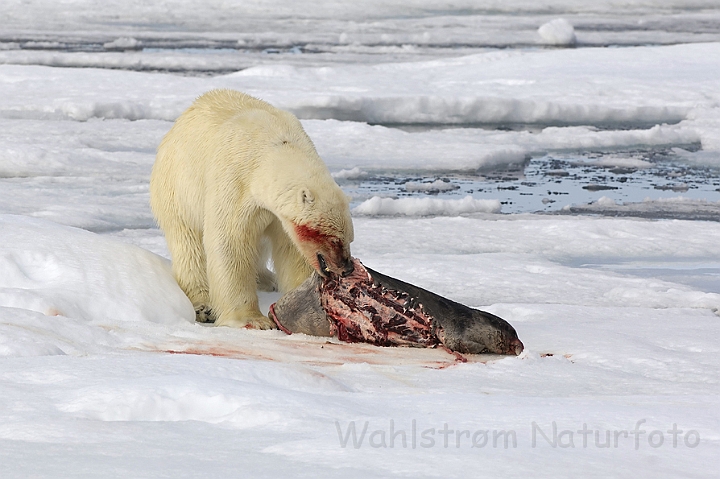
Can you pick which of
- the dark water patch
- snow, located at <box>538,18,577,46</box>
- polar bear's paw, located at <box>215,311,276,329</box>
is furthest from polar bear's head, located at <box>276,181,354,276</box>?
snow, located at <box>538,18,577,46</box>

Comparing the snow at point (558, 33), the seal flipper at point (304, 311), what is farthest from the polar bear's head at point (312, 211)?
the snow at point (558, 33)

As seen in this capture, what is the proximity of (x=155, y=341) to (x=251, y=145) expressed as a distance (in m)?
1.12

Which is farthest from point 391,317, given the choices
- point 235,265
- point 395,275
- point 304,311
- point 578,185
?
point 578,185

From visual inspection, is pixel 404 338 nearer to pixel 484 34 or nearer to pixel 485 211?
pixel 485 211

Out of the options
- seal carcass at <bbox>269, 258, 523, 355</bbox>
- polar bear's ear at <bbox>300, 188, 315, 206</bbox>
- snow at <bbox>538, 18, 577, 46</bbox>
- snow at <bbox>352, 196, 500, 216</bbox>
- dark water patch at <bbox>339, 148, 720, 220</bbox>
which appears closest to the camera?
seal carcass at <bbox>269, 258, 523, 355</bbox>

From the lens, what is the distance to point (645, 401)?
2643 millimetres

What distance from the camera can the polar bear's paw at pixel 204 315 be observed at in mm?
4574

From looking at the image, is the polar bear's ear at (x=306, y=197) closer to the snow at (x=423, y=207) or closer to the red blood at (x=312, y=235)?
the red blood at (x=312, y=235)

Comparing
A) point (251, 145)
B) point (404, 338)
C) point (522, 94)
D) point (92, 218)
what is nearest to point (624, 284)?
point (404, 338)

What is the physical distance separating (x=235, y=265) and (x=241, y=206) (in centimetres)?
27

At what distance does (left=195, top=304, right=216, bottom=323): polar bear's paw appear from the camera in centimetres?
457

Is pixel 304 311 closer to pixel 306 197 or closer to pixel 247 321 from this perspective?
pixel 247 321

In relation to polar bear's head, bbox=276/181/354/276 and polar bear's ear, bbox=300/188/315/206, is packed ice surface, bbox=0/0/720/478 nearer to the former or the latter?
polar bear's head, bbox=276/181/354/276

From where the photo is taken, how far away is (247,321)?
4.25 m
